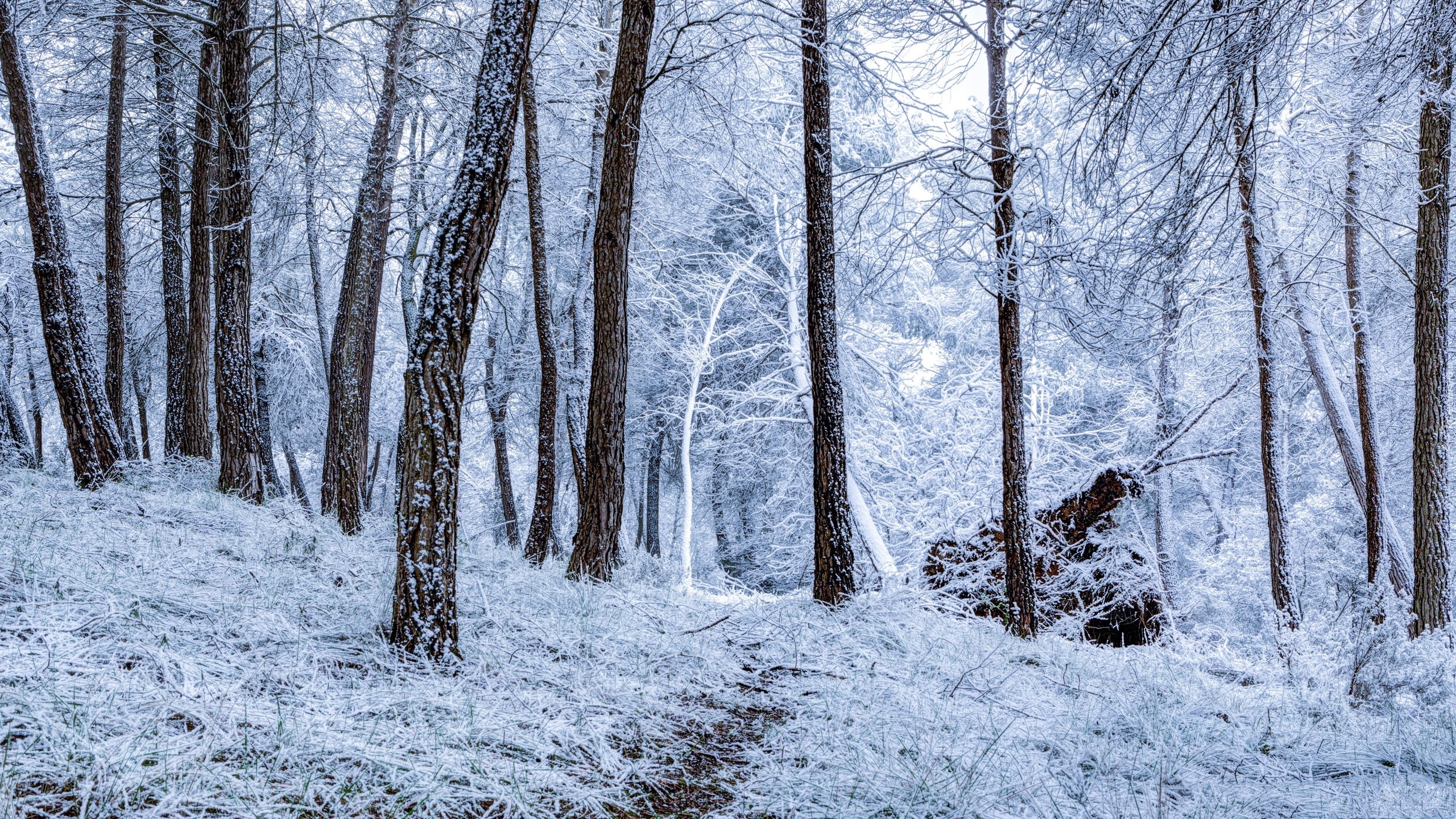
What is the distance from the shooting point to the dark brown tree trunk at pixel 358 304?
8.81 metres

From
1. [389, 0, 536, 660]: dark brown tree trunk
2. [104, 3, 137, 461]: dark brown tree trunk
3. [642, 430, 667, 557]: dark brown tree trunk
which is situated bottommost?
[642, 430, 667, 557]: dark brown tree trunk

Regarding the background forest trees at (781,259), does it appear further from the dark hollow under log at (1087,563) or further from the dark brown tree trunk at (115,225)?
the dark hollow under log at (1087,563)

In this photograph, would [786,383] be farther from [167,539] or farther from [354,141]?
[167,539]

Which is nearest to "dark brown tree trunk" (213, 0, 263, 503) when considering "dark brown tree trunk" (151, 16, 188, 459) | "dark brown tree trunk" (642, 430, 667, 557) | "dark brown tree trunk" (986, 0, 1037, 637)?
"dark brown tree trunk" (151, 16, 188, 459)

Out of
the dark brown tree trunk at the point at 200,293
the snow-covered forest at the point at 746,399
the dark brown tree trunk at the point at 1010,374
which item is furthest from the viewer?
the dark brown tree trunk at the point at 200,293

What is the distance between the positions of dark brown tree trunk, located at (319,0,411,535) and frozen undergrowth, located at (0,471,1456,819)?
11.8ft

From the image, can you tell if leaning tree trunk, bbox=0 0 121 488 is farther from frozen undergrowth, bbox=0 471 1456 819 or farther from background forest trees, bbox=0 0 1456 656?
frozen undergrowth, bbox=0 471 1456 819

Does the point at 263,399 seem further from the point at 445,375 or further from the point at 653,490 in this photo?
the point at 445,375

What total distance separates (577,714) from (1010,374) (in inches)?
195

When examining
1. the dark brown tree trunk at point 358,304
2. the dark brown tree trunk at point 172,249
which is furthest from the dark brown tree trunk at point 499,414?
the dark brown tree trunk at point 172,249

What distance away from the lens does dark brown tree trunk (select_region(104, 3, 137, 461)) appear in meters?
9.09

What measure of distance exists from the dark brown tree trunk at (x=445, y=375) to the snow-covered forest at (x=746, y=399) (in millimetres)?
26

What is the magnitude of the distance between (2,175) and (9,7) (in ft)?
33.9

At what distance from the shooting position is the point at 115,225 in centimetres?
951
